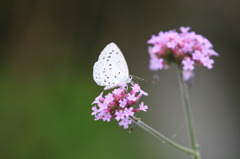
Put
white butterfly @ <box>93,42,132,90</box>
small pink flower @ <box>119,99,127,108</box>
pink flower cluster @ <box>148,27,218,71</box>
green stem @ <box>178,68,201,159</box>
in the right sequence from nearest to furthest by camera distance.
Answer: small pink flower @ <box>119,99,127,108</box> < green stem @ <box>178,68,201,159</box> < white butterfly @ <box>93,42,132,90</box> < pink flower cluster @ <box>148,27,218,71</box>

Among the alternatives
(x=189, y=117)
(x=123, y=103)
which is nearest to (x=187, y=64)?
(x=189, y=117)

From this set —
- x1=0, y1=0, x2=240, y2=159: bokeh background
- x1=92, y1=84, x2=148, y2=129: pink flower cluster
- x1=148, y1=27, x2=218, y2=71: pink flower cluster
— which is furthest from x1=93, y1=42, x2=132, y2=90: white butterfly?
x1=0, y1=0, x2=240, y2=159: bokeh background

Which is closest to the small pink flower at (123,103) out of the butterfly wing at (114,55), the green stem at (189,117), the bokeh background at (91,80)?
the butterfly wing at (114,55)

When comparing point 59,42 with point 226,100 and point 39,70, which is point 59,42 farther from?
point 226,100

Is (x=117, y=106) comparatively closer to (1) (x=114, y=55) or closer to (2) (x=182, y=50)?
(1) (x=114, y=55)

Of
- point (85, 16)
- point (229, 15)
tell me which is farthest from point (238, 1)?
point (85, 16)

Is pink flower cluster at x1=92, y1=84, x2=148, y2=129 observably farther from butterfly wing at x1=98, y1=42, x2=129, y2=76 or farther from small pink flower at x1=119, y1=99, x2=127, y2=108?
butterfly wing at x1=98, y1=42, x2=129, y2=76
